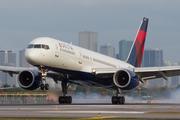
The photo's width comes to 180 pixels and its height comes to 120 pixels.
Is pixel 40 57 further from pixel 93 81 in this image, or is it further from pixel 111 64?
pixel 111 64

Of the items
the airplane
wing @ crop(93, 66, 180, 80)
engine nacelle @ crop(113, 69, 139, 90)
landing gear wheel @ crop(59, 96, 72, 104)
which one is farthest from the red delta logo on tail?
engine nacelle @ crop(113, 69, 139, 90)

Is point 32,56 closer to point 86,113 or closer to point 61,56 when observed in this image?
point 61,56

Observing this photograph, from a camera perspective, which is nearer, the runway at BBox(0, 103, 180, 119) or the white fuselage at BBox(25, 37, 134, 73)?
the runway at BBox(0, 103, 180, 119)

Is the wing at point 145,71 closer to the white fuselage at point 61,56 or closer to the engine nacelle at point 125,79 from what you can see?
the engine nacelle at point 125,79

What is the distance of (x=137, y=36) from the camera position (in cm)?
5709

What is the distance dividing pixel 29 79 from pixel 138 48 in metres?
20.2

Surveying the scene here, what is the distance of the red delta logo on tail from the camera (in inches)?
2181

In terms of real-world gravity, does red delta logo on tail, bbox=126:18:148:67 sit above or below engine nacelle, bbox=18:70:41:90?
above

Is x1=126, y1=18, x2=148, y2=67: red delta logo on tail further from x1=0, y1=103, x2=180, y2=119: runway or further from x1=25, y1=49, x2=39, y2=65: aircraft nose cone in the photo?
x1=0, y1=103, x2=180, y2=119: runway

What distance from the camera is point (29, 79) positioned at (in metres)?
42.2

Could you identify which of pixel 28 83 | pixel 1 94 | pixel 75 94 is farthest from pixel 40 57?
pixel 1 94

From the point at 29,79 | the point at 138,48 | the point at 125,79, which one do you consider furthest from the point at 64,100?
the point at 138,48

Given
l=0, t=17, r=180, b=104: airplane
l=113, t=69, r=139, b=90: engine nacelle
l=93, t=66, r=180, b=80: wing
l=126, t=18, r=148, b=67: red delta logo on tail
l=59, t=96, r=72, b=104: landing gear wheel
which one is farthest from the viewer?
l=126, t=18, r=148, b=67: red delta logo on tail

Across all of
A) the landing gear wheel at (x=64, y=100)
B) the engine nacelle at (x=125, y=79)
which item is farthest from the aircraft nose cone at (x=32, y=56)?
the landing gear wheel at (x=64, y=100)
